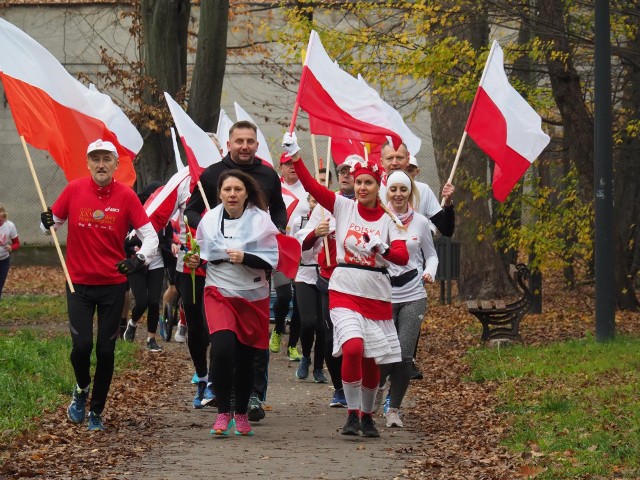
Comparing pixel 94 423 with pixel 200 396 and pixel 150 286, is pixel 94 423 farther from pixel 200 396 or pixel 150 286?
pixel 150 286

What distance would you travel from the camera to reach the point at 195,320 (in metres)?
10.6

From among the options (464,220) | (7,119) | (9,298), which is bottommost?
(9,298)

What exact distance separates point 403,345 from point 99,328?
2.19 meters

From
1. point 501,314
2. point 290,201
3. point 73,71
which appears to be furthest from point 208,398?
point 73,71

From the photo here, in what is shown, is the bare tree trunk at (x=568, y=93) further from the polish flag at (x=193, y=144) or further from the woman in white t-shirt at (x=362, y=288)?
the woman in white t-shirt at (x=362, y=288)

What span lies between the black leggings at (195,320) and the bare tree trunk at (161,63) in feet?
35.3

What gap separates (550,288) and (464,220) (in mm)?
4129

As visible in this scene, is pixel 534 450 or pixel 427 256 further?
Answer: pixel 427 256

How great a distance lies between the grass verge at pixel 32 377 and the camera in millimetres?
9688

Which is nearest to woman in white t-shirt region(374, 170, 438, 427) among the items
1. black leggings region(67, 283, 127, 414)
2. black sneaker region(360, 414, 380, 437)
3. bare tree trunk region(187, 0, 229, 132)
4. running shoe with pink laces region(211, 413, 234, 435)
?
black sneaker region(360, 414, 380, 437)

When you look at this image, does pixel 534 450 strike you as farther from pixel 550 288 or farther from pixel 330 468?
pixel 550 288

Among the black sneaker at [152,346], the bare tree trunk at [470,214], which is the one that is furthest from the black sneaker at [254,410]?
the bare tree trunk at [470,214]

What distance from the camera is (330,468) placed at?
811cm

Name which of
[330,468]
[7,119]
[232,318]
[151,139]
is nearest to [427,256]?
[232,318]
